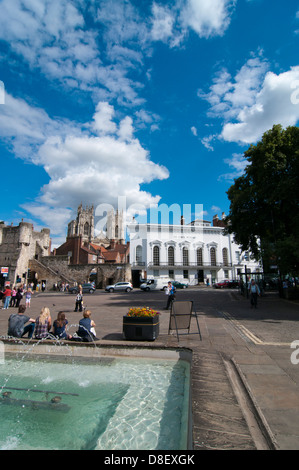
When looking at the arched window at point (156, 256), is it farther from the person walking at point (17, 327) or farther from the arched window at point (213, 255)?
the person walking at point (17, 327)

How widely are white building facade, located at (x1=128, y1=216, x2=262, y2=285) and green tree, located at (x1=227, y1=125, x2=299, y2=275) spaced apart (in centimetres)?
2658

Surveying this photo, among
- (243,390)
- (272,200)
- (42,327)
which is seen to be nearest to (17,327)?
(42,327)

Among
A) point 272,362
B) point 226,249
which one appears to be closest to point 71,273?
point 226,249

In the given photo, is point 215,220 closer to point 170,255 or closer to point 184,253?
point 184,253

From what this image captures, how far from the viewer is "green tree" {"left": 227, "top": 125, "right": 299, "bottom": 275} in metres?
18.6

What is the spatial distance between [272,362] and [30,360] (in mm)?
5574

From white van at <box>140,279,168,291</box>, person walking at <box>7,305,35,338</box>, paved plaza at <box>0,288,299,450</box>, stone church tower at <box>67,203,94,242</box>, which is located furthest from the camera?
stone church tower at <box>67,203,94,242</box>

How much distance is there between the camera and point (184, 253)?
2069 inches

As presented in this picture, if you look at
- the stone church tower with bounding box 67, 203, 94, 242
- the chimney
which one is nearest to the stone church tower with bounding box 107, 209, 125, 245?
the stone church tower with bounding box 67, 203, 94, 242

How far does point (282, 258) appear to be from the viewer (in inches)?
653

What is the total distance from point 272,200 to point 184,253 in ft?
109

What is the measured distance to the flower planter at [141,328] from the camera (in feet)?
22.2

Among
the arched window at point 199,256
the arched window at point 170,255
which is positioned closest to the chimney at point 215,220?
the arched window at point 199,256

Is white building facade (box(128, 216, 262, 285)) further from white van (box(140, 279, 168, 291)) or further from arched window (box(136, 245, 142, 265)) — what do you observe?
white van (box(140, 279, 168, 291))
